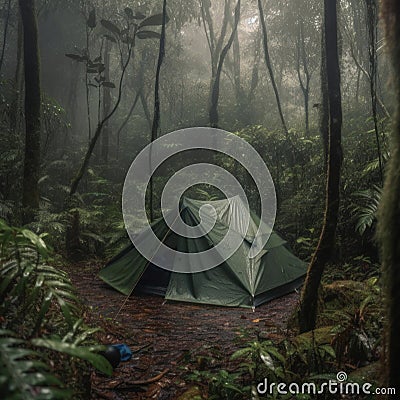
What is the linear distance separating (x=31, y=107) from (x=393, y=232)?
7634 millimetres

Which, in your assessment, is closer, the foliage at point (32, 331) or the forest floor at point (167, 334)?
the foliage at point (32, 331)

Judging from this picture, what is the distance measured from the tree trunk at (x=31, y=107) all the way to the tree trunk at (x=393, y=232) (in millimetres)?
7221

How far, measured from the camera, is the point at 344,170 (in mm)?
8898

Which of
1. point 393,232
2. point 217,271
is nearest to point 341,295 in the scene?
point 217,271

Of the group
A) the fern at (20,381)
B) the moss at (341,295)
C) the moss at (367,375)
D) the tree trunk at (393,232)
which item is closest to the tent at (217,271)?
the moss at (341,295)

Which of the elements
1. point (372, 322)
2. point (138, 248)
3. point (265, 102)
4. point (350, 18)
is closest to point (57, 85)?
point (265, 102)

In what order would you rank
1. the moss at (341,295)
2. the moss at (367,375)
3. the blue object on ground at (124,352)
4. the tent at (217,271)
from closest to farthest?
1. the moss at (367,375)
2. the blue object on ground at (124,352)
3. the moss at (341,295)
4. the tent at (217,271)

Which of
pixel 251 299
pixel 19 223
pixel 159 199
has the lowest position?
pixel 251 299

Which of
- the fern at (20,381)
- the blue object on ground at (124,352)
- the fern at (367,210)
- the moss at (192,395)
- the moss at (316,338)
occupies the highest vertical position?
the fern at (367,210)

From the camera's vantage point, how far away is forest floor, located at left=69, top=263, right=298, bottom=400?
3.36 meters

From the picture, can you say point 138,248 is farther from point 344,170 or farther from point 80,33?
point 80,33

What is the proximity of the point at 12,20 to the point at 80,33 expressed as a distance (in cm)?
373

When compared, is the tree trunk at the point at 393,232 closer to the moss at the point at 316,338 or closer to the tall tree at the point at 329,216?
the moss at the point at 316,338

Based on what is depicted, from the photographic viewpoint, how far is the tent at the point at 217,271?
20.4ft
